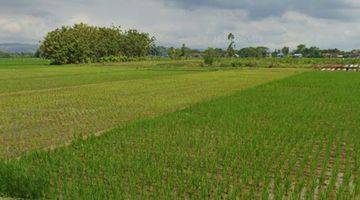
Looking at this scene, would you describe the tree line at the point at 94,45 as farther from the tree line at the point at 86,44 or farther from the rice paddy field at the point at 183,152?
the rice paddy field at the point at 183,152

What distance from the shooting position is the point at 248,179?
6.89m

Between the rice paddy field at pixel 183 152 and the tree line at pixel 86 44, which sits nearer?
the rice paddy field at pixel 183 152

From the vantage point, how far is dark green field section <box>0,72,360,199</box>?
6.21m

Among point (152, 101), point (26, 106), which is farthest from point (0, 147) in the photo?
point (152, 101)

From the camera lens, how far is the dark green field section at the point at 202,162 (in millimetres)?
6211

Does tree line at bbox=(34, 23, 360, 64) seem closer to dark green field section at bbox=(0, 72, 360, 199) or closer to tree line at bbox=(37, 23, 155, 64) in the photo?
tree line at bbox=(37, 23, 155, 64)

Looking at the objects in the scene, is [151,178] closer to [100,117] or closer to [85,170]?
[85,170]

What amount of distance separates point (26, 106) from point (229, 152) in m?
11.0

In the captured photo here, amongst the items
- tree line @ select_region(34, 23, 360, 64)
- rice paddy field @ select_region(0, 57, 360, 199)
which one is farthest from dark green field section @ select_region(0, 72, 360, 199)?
tree line @ select_region(34, 23, 360, 64)

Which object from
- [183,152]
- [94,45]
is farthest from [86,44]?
[183,152]

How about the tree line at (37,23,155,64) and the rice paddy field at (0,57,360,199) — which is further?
the tree line at (37,23,155,64)

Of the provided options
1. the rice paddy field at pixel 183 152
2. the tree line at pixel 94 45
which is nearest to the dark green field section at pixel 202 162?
the rice paddy field at pixel 183 152

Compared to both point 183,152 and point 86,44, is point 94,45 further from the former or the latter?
point 183,152

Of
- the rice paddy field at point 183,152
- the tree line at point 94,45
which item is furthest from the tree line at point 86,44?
the rice paddy field at point 183,152
